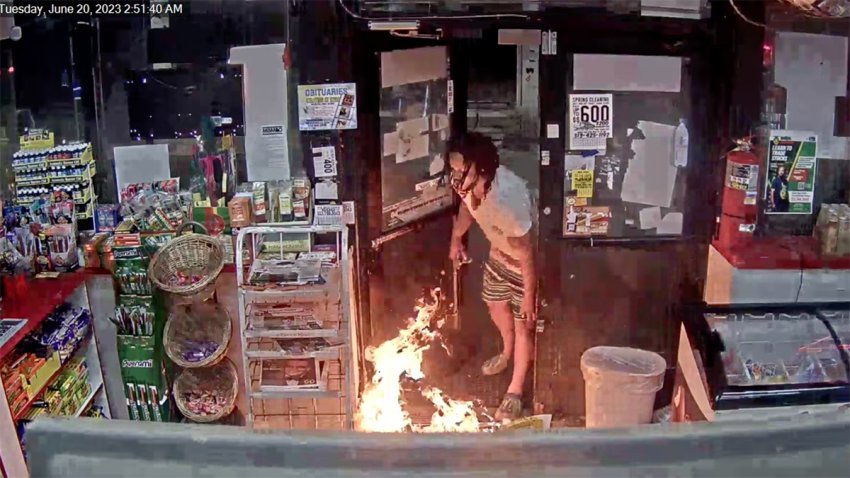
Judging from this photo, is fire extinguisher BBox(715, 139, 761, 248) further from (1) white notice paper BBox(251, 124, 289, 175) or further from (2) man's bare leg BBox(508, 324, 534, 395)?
(1) white notice paper BBox(251, 124, 289, 175)

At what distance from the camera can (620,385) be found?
4.27 m

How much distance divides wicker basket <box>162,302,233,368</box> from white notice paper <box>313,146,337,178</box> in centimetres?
81

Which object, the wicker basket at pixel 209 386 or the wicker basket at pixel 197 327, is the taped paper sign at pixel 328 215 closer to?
the wicker basket at pixel 197 327

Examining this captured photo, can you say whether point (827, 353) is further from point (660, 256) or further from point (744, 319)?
point (660, 256)

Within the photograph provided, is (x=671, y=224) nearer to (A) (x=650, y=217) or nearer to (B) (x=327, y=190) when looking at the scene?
(A) (x=650, y=217)

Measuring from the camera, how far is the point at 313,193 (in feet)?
13.8

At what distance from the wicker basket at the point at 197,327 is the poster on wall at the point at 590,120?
1899mm

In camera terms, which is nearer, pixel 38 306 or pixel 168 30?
pixel 38 306

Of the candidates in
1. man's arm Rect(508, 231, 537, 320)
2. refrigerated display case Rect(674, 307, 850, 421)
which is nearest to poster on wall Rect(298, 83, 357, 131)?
man's arm Rect(508, 231, 537, 320)

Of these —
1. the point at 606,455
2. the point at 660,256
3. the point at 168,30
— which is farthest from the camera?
the point at 660,256

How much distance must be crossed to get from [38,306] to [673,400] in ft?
9.68

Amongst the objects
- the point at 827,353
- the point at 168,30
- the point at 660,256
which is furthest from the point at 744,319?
the point at 168,30

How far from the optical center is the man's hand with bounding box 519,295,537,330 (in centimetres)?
443

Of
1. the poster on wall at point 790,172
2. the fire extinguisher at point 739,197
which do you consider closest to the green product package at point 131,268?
the fire extinguisher at point 739,197
